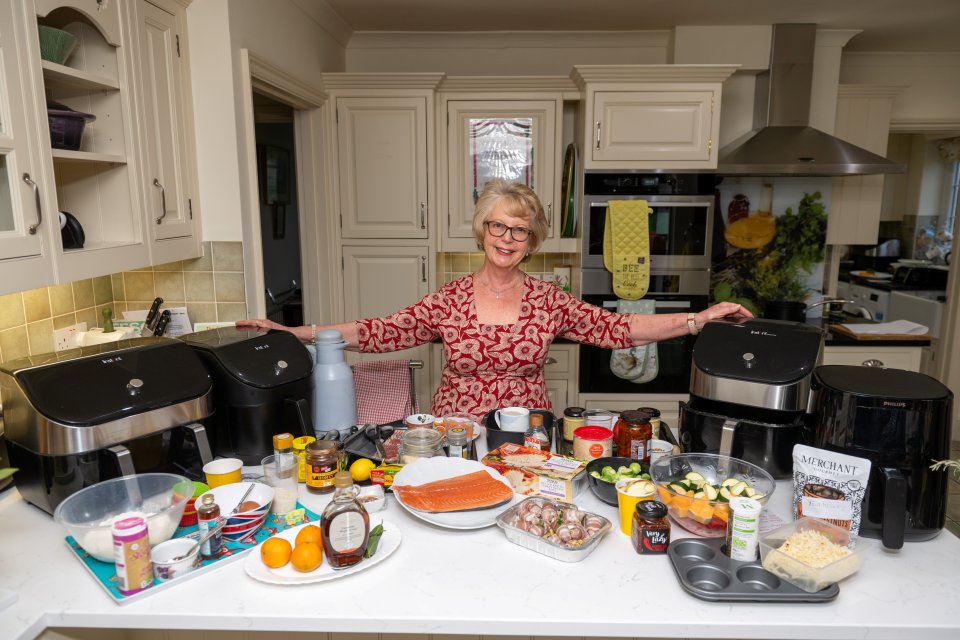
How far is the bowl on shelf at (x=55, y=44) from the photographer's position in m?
1.59

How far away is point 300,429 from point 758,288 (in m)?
3.11

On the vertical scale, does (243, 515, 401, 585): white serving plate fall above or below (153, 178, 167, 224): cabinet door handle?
below

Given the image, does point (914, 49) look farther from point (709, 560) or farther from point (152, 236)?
point (152, 236)

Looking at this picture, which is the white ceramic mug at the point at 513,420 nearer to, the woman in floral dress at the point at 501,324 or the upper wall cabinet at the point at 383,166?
the woman in floral dress at the point at 501,324

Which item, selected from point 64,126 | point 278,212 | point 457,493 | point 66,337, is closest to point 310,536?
point 457,493

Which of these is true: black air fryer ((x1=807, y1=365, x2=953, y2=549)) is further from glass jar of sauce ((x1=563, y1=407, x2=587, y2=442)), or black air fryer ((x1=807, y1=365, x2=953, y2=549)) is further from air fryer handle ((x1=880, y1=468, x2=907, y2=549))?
Result: glass jar of sauce ((x1=563, y1=407, x2=587, y2=442))

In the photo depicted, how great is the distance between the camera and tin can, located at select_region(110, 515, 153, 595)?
109 cm


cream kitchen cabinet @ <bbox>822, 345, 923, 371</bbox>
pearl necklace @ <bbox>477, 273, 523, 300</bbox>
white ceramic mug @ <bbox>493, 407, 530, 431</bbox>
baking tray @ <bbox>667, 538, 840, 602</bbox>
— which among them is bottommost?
cream kitchen cabinet @ <bbox>822, 345, 923, 371</bbox>

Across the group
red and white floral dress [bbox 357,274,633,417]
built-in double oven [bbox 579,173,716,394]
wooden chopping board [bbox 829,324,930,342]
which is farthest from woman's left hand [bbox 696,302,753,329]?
wooden chopping board [bbox 829,324,930,342]

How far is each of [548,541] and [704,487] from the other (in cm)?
35

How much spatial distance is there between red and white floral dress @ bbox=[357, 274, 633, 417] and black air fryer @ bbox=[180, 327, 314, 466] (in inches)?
18.4

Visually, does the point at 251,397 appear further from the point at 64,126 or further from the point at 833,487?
the point at 833,487

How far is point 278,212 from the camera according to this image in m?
4.45

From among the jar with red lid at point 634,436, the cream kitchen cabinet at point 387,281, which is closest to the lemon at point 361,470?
the jar with red lid at point 634,436
